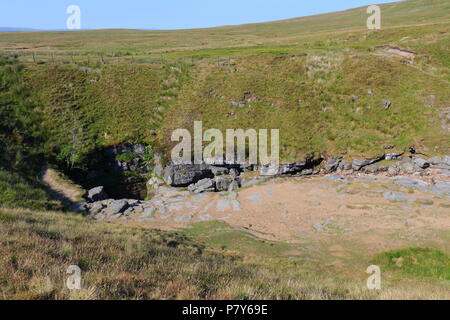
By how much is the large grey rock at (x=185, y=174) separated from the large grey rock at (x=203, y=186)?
84 cm

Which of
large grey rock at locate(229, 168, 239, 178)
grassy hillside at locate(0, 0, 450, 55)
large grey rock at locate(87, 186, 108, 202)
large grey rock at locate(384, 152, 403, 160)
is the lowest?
large grey rock at locate(87, 186, 108, 202)

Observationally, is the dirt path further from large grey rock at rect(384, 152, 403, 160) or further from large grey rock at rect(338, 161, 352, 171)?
large grey rock at rect(384, 152, 403, 160)

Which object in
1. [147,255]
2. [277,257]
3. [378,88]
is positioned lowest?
[277,257]

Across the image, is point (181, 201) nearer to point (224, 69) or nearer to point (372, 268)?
point (372, 268)

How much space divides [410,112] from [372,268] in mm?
26390

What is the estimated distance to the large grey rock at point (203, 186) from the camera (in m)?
28.1

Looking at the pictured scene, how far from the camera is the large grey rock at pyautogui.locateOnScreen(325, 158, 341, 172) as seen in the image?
30.6m

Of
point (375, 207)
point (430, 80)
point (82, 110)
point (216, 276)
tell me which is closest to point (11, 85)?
point (82, 110)

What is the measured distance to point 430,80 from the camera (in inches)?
1512

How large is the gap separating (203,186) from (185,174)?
8.06 ft

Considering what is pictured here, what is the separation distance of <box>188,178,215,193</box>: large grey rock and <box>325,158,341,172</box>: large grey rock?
12880 millimetres

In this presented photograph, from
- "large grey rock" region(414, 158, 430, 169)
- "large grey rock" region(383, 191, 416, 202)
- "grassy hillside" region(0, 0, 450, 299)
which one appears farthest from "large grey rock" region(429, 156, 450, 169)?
"large grey rock" region(383, 191, 416, 202)

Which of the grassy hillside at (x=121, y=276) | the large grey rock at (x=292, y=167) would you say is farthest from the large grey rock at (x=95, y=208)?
the large grey rock at (x=292, y=167)
